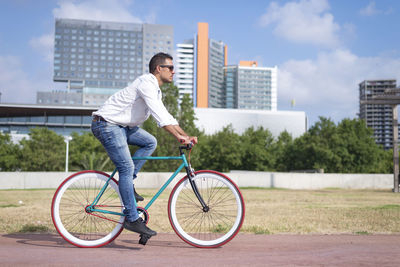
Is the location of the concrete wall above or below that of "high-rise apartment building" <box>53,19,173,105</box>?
below

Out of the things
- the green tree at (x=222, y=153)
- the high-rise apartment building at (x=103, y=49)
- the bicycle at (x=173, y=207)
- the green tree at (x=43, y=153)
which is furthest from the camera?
the high-rise apartment building at (x=103, y=49)

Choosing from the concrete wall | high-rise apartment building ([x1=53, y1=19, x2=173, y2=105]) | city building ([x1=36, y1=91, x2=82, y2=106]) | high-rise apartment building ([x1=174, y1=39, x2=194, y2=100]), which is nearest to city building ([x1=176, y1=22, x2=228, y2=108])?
high-rise apartment building ([x1=174, y1=39, x2=194, y2=100])

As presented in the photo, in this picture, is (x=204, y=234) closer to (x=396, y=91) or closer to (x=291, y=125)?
(x=396, y=91)

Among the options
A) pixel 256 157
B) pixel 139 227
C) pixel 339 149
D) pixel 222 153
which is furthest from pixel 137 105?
pixel 256 157

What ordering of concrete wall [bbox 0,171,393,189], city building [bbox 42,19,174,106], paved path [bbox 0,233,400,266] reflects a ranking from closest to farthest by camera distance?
paved path [bbox 0,233,400,266]
concrete wall [bbox 0,171,393,189]
city building [bbox 42,19,174,106]

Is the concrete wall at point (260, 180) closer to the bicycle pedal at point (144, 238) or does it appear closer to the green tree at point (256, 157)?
the bicycle pedal at point (144, 238)

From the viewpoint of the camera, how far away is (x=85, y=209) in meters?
4.15

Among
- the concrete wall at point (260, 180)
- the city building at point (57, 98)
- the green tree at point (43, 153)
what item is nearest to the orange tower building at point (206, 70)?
the city building at point (57, 98)

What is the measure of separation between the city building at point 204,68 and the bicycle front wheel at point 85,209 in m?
164

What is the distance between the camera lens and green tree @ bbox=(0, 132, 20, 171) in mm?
43906

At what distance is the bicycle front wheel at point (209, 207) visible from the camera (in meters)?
3.87

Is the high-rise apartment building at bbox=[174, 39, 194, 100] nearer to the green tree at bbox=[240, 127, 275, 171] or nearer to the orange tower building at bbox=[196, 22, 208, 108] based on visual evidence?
the orange tower building at bbox=[196, 22, 208, 108]

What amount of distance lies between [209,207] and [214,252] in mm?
556

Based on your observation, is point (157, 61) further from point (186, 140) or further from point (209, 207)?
A: point (209, 207)
